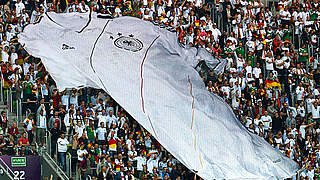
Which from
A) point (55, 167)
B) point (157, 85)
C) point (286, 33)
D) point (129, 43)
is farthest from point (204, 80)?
point (157, 85)

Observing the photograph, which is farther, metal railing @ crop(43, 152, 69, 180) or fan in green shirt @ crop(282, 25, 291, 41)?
fan in green shirt @ crop(282, 25, 291, 41)

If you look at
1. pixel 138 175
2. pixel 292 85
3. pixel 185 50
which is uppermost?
pixel 185 50

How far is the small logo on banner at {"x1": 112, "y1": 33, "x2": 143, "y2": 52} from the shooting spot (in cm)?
1941

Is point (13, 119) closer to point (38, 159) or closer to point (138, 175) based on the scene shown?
point (38, 159)

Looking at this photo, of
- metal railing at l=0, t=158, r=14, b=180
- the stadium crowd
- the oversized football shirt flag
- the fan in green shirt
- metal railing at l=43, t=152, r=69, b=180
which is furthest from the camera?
the fan in green shirt

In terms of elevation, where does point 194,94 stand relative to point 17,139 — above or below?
above

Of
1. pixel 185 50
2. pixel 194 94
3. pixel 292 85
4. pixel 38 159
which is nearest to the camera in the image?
pixel 194 94

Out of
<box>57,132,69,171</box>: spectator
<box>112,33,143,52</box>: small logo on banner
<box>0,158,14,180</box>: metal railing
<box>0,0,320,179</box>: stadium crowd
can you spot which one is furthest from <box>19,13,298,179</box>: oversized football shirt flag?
<box>57,132,69,171</box>: spectator

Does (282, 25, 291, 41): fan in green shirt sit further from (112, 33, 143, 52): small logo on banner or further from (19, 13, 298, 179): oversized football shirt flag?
(112, 33, 143, 52): small logo on banner

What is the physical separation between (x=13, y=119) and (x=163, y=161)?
15.4 feet

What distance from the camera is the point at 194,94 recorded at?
18.7 metres

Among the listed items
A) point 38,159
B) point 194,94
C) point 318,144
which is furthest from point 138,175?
point 194,94

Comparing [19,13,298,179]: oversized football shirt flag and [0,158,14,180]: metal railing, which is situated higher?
[19,13,298,179]: oversized football shirt flag

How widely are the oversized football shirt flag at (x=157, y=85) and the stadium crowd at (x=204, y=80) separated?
2.67m
